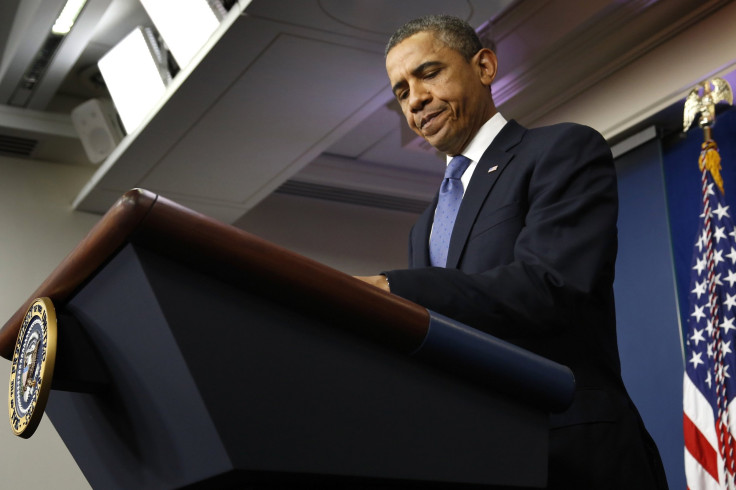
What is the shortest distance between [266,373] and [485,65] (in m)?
1.13

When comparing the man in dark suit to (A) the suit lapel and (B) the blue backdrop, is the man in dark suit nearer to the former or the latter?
(A) the suit lapel

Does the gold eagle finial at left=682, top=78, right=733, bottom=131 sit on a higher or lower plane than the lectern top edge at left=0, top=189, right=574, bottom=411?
higher

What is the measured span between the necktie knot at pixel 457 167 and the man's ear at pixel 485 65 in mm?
213

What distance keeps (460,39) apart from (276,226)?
494 centimetres

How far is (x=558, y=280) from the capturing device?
1.14 m

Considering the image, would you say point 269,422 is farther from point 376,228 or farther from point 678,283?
point 376,228

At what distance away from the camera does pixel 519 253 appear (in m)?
1.21

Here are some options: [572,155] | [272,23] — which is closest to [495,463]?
[572,155]

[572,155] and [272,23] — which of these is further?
[272,23]

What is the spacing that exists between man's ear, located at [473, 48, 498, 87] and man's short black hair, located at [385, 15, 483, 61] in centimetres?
1

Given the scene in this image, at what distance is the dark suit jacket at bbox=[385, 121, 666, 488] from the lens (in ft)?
3.57

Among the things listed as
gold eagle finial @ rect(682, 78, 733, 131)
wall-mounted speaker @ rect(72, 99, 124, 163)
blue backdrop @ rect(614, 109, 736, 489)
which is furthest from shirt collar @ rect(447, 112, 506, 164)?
wall-mounted speaker @ rect(72, 99, 124, 163)

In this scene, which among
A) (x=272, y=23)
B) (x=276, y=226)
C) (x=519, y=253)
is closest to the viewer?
(x=519, y=253)

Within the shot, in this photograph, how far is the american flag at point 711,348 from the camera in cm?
404
